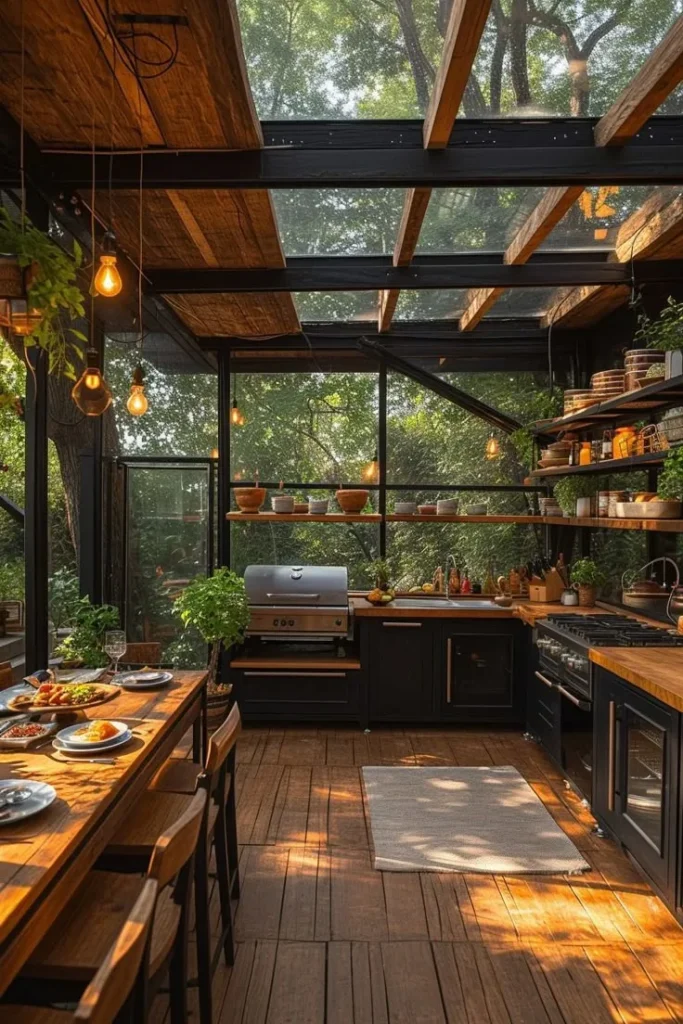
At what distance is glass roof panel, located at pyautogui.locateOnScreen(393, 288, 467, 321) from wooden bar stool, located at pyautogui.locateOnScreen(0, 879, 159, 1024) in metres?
4.37

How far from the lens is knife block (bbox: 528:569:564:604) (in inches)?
224

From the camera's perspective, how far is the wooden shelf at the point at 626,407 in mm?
3770

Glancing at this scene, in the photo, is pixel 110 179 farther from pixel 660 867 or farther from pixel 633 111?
pixel 660 867

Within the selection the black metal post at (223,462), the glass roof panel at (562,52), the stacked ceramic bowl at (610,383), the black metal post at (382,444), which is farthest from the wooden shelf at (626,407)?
the black metal post at (223,462)

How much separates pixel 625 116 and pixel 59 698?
2957 mm

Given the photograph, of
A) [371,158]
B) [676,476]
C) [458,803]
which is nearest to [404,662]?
[458,803]

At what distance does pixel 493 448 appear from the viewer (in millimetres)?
6133

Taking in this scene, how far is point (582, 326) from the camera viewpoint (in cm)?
597

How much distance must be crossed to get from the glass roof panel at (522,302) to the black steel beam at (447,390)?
66cm

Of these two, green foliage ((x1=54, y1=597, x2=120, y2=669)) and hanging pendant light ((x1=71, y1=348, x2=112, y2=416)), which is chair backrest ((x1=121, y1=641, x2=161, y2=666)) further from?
hanging pendant light ((x1=71, y1=348, x2=112, y2=416))

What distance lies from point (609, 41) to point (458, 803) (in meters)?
3.48

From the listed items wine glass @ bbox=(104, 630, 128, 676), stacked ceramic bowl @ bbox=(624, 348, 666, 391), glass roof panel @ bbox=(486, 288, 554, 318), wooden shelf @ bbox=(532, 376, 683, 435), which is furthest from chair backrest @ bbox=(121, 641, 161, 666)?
glass roof panel @ bbox=(486, 288, 554, 318)

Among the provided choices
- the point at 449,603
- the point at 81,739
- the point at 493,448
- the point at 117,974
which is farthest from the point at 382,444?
the point at 117,974

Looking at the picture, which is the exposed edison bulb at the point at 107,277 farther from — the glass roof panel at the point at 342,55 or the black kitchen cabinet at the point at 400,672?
the black kitchen cabinet at the point at 400,672
